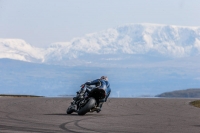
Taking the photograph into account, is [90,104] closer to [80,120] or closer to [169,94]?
[80,120]

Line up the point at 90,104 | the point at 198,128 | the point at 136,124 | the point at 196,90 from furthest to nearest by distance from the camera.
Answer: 1. the point at 196,90
2. the point at 90,104
3. the point at 136,124
4. the point at 198,128

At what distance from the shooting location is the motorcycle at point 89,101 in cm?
2836

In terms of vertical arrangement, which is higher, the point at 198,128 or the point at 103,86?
the point at 103,86

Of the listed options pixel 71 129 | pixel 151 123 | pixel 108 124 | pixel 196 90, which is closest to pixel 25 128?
pixel 71 129

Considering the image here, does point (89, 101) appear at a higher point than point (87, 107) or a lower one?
higher

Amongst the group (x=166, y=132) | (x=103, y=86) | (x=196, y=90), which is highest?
(x=196, y=90)

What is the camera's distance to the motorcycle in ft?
93.0

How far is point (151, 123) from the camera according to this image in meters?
24.2

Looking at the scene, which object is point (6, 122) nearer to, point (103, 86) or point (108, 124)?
point (108, 124)

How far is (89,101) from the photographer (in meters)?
28.5

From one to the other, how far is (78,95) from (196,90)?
15333 cm

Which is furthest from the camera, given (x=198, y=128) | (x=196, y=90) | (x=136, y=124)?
(x=196, y=90)

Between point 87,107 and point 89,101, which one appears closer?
point 87,107

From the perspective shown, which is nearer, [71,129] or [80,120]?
[71,129]
